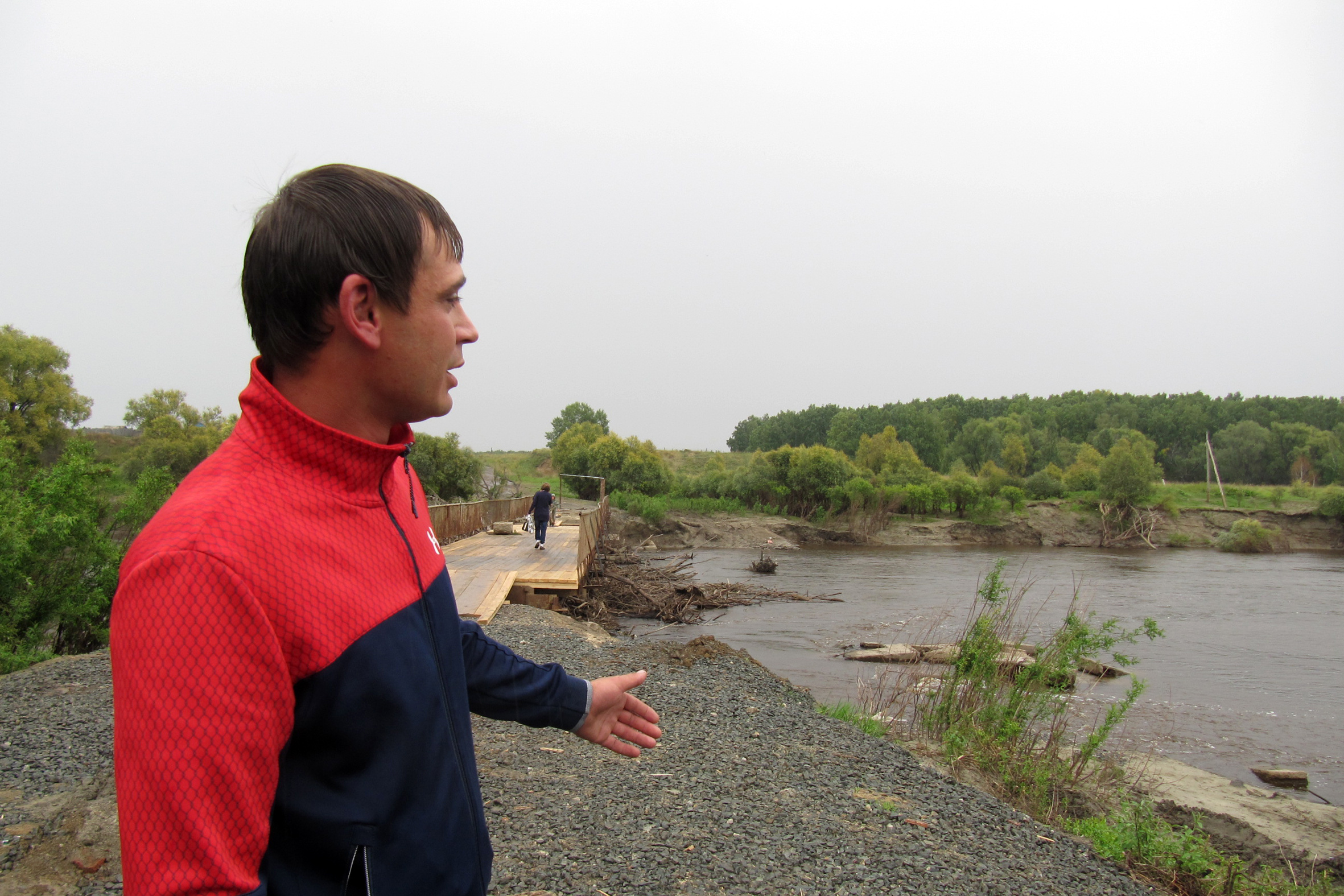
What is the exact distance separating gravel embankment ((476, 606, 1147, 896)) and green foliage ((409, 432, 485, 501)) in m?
28.3

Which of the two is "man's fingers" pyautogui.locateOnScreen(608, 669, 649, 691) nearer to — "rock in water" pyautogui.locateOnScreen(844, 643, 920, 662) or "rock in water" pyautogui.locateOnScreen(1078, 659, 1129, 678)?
"rock in water" pyautogui.locateOnScreen(844, 643, 920, 662)

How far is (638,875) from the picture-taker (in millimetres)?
4621

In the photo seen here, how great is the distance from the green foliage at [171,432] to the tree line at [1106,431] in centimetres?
5478

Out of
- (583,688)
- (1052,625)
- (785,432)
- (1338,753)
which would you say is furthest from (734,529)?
(785,432)

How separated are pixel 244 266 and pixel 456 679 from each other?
701 mm

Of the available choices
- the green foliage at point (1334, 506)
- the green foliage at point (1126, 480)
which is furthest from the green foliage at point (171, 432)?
the green foliage at point (1334, 506)

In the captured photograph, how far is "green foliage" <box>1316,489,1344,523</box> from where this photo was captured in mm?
51188

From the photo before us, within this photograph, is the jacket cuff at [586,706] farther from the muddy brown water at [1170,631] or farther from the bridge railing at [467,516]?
the bridge railing at [467,516]

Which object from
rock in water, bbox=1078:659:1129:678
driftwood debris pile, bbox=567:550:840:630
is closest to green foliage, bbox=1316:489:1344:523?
driftwood debris pile, bbox=567:550:840:630

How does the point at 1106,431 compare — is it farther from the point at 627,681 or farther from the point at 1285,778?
the point at 627,681

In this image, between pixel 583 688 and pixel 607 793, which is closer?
pixel 583 688

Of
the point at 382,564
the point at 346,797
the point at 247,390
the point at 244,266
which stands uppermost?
the point at 244,266

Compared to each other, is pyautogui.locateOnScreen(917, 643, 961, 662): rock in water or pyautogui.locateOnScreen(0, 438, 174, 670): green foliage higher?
pyautogui.locateOnScreen(0, 438, 174, 670): green foliage

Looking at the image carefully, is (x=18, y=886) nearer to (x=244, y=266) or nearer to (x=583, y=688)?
(x=583, y=688)
